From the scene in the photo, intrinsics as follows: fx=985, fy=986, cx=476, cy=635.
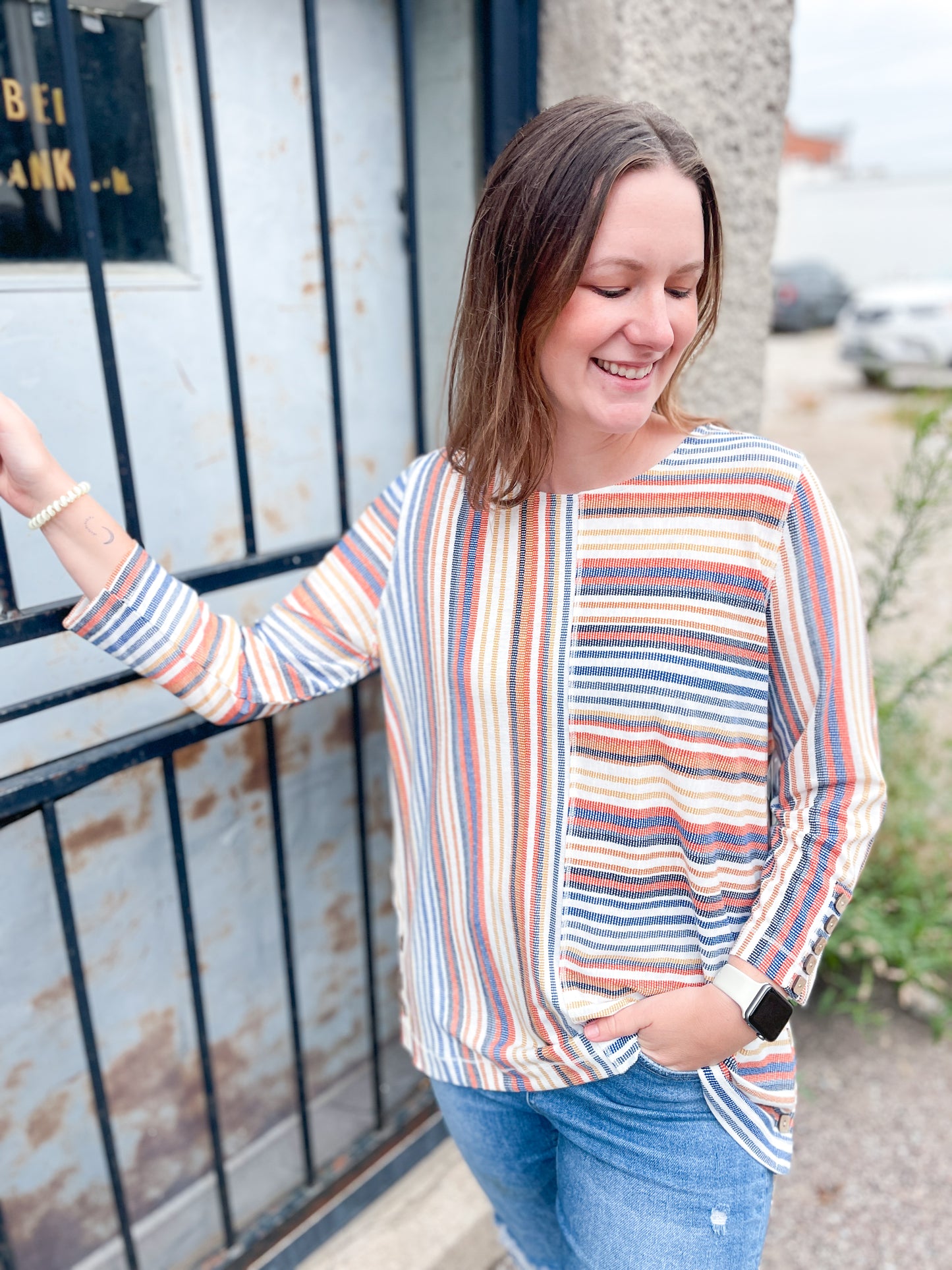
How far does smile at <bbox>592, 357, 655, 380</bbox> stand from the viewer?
1.06 m

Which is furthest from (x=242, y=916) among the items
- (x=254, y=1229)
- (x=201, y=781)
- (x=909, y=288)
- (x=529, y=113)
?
(x=909, y=288)

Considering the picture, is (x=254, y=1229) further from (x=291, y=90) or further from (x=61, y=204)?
(x=291, y=90)

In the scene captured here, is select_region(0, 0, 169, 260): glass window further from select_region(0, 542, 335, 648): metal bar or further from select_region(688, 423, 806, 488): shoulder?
select_region(688, 423, 806, 488): shoulder

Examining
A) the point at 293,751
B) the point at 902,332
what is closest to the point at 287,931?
the point at 293,751

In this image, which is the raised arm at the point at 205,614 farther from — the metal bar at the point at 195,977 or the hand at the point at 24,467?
the metal bar at the point at 195,977

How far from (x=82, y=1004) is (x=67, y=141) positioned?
1196 millimetres

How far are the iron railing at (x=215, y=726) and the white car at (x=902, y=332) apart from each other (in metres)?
11.0

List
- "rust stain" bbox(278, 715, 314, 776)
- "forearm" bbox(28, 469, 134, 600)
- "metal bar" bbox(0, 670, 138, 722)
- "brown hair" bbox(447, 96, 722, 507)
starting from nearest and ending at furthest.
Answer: "brown hair" bbox(447, 96, 722, 507) → "forearm" bbox(28, 469, 134, 600) → "metal bar" bbox(0, 670, 138, 722) → "rust stain" bbox(278, 715, 314, 776)

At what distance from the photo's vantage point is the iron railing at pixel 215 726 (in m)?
1.19

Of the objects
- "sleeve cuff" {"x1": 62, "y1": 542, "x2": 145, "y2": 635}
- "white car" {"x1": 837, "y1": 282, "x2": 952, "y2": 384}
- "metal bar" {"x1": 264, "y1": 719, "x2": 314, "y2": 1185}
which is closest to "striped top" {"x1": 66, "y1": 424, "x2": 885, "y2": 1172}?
"sleeve cuff" {"x1": 62, "y1": 542, "x2": 145, "y2": 635}

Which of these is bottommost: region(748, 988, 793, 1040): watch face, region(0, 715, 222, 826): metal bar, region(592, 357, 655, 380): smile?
region(748, 988, 793, 1040): watch face

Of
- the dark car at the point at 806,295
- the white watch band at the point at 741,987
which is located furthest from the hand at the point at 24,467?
the dark car at the point at 806,295

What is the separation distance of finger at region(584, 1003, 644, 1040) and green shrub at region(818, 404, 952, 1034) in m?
1.36

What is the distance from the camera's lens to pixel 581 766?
1.14m
